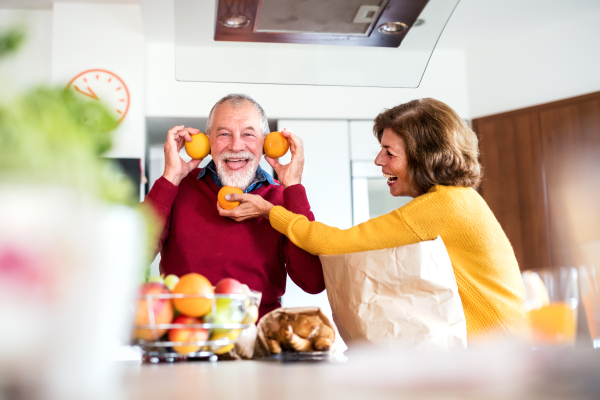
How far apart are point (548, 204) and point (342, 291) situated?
277cm

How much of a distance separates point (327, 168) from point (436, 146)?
6.94ft

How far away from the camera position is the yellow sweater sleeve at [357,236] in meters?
1.16

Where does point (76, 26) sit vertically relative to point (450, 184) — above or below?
above

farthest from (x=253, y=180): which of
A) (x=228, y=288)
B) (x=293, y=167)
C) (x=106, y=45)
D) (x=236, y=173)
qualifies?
(x=106, y=45)

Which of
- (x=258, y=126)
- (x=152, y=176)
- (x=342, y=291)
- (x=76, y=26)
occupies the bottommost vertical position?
(x=342, y=291)

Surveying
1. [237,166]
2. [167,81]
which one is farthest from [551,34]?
[237,166]

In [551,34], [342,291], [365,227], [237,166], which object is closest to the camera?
[342,291]

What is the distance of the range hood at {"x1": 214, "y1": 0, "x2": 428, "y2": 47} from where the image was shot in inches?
47.0

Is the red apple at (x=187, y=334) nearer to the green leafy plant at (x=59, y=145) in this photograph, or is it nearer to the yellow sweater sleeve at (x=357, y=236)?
the green leafy plant at (x=59, y=145)

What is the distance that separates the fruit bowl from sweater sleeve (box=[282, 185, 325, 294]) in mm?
776

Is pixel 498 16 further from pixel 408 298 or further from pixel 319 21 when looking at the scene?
pixel 408 298

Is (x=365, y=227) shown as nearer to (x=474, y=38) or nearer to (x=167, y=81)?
(x=167, y=81)

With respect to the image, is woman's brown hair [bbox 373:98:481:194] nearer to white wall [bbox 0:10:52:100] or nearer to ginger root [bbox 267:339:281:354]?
ginger root [bbox 267:339:281:354]

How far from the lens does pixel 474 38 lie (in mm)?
3553
